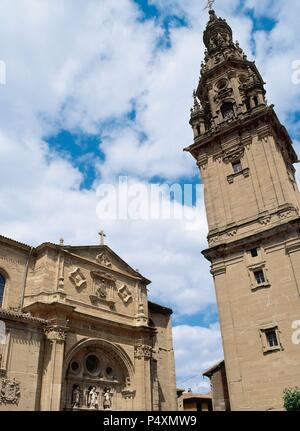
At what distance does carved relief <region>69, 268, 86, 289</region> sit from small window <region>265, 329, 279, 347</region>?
12782 millimetres

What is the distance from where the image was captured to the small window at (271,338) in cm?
2407

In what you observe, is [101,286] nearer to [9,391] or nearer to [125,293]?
[125,293]

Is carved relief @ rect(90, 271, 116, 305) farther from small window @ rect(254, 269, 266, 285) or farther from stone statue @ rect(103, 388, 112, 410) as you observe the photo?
small window @ rect(254, 269, 266, 285)

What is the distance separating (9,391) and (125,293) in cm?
1274

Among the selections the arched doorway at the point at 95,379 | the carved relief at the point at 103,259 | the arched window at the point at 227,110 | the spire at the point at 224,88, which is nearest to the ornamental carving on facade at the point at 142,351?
the arched doorway at the point at 95,379

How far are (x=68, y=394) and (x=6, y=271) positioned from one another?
27.9 ft

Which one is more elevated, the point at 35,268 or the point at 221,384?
Result: the point at 35,268

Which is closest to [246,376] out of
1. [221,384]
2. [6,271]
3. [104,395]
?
[221,384]

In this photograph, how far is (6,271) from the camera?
2494 centimetres

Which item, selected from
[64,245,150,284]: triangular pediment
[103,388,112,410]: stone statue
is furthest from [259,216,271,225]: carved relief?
[103,388,112,410]: stone statue

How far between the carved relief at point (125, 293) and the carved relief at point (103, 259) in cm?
205

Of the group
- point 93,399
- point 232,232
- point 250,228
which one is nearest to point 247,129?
point 250,228

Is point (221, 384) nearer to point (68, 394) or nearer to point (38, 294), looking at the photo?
point (68, 394)

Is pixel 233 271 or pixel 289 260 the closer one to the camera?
pixel 289 260
